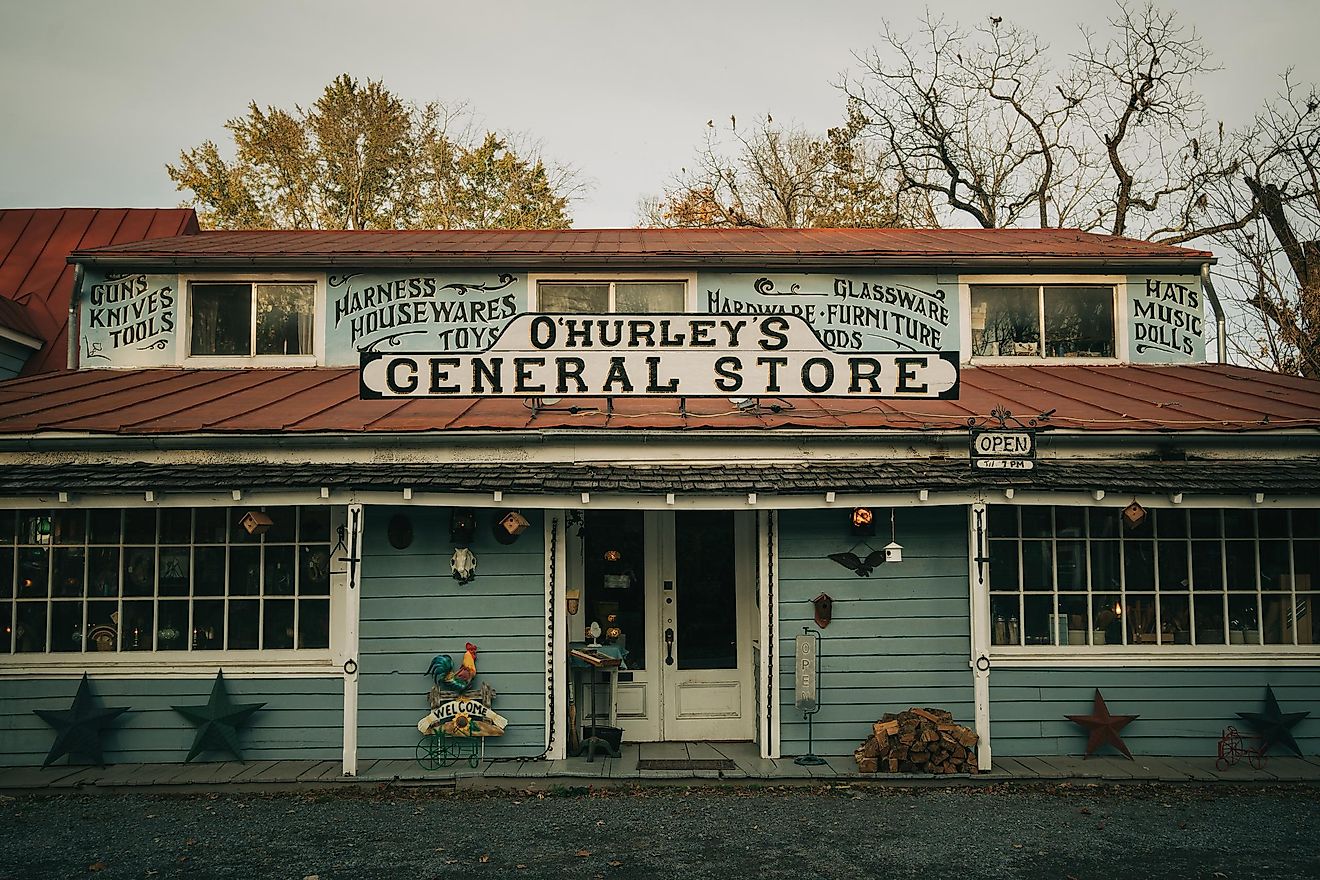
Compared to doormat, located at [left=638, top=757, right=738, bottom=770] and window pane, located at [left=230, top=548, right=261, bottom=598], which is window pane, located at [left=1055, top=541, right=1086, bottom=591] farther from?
window pane, located at [left=230, top=548, right=261, bottom=598]

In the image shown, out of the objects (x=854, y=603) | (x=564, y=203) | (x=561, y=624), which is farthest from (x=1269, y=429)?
(x=564, y=203)

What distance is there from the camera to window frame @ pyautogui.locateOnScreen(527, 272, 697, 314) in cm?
1212

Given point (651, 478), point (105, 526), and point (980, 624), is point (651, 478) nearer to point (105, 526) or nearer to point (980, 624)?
point (980, 624)

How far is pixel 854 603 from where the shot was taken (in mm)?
9508

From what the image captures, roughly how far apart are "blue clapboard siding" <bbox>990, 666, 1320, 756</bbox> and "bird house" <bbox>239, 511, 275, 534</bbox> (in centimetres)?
688

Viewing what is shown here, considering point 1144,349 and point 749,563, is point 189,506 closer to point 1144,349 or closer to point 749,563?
point 749,563

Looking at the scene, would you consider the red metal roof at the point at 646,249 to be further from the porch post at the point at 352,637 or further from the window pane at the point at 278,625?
the window pane at the point at 278,625

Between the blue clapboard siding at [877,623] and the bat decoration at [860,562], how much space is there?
6 cm

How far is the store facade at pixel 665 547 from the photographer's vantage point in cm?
908

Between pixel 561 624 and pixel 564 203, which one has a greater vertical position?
pixel 564 203

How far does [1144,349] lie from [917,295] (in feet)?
9.40

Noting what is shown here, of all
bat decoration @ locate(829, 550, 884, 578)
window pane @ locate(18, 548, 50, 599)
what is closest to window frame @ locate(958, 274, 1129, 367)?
bat decoration @ locate(829, 550, 884, 578)

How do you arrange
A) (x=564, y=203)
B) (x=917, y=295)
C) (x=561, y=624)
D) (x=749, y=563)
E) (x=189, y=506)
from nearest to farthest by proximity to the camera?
(x=189, y=506)
(x=561, y=624)
(x=749, y=563)
(x=917, y=295)
(x=564, y=203)

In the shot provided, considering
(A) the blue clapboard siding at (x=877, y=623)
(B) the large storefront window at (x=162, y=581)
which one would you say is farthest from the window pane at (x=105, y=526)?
(A) the blue clapboard siding at (x=877, y=623)
